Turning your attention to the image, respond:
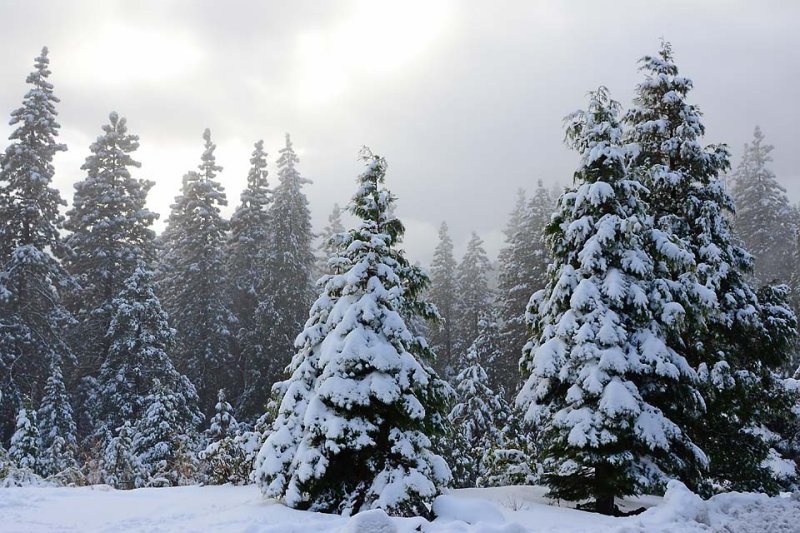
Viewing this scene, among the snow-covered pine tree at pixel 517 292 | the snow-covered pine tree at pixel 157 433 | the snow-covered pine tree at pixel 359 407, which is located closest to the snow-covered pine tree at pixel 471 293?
the snow-covered pine tree at pixel 517 292

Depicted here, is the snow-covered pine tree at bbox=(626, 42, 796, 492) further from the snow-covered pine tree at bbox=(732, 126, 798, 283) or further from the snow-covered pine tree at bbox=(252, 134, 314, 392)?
the snow-covered pine tree at bbox=(732, 126, 798, 283)

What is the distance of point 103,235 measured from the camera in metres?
32.6

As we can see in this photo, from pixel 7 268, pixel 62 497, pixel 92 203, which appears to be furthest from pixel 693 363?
pixel 92 203

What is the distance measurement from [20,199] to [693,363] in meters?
30.4

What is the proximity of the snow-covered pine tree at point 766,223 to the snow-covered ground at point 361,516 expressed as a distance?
46458 mm

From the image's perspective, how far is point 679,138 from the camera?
15.3 metres

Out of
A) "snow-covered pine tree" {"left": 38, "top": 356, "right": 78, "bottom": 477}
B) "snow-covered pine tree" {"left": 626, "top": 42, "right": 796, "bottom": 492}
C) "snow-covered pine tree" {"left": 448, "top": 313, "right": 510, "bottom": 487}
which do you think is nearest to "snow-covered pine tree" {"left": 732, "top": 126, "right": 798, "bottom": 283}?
"snow-covered pine tree" {"left": 448, "top": 313, "right": 510, "bottom": 487}

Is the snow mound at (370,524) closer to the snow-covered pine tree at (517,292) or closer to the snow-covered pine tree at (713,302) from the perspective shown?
the snow-covered pine tree at (713,302)

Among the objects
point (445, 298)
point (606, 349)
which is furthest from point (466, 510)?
point (445, 298)

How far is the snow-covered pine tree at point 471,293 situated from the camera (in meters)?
46.9

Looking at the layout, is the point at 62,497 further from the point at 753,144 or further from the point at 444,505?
the point at 753,144

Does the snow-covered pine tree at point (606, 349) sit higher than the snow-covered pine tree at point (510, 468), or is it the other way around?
the snow-covered pine tree at point (606, 349)

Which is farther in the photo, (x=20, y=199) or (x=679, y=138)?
(x=20, y=199)

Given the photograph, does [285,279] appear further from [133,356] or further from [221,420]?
[221,420]
